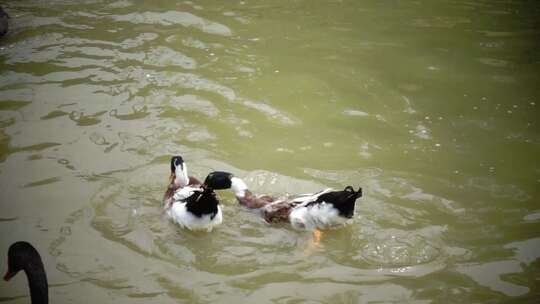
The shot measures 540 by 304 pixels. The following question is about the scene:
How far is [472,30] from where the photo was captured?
350 inches

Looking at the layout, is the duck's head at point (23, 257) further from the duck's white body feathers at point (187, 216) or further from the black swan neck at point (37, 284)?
the duck's white body feathers at point (187, 216)

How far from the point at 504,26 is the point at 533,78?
91.5 inches

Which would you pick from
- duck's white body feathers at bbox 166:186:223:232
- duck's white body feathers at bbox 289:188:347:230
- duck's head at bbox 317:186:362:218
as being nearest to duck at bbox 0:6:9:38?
duck's white body feathers at bbox 166:186:223:232

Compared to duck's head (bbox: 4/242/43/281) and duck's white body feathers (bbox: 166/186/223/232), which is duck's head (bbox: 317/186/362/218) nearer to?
duck's white body feathers (bbox: 166/186/223/232)

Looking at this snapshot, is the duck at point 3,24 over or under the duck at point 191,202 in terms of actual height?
over

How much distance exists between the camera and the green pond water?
4160mm

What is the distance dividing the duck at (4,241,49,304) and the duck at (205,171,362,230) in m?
1.88

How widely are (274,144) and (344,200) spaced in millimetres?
1915

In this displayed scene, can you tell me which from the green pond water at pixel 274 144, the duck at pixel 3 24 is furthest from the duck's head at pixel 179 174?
the duck at pixel 3 24

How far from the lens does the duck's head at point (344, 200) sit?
426 cm

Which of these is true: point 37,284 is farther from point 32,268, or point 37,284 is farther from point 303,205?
point 303,205

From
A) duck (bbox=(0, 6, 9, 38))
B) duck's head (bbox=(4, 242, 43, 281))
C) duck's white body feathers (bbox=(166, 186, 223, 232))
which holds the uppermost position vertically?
duck (bbox=(0, 6, 9, 38))

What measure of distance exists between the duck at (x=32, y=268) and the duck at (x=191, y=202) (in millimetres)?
1453

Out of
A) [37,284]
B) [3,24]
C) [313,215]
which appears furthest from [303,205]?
[3,24]
